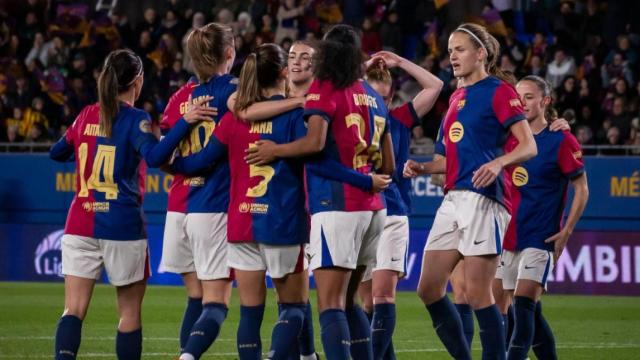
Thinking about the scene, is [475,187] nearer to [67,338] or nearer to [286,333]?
[286,333]

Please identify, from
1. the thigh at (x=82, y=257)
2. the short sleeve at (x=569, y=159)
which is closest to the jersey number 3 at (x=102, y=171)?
the thigh at (x=82, y=257)

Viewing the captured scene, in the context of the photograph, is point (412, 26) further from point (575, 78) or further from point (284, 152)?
point (284, 152)

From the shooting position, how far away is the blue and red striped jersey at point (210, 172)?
24.0 feet

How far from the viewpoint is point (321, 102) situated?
6.55 meters

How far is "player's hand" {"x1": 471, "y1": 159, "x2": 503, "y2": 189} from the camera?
270 inches

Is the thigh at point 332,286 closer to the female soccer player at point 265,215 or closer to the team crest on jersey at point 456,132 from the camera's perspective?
the female soccer player at point 265,215

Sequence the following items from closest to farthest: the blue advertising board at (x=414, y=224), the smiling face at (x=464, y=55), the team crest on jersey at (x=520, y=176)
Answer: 1. the smiling face at (x=464, y=55)
2. the team crest on jersey at (x=520, y=176)
3. the blue advertising board at (x=414, y=224)

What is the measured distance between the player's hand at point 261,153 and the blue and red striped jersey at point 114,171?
1.67 ft

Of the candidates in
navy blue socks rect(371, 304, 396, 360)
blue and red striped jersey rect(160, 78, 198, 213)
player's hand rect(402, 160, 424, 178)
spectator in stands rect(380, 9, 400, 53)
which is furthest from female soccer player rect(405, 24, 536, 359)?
spectator in stands rect(380, 9, 400, 53)

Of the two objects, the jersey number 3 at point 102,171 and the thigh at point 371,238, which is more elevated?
the jersey number 3 at point 102,171

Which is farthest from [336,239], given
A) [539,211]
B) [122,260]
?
[539,211]

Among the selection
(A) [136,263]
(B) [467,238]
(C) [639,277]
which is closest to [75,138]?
(A) [136,263]

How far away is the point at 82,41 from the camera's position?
70.5ft

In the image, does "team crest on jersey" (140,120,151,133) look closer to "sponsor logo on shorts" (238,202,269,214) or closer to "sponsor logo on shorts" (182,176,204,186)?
"sponsor logo on shorts" (182,176,204,186)
